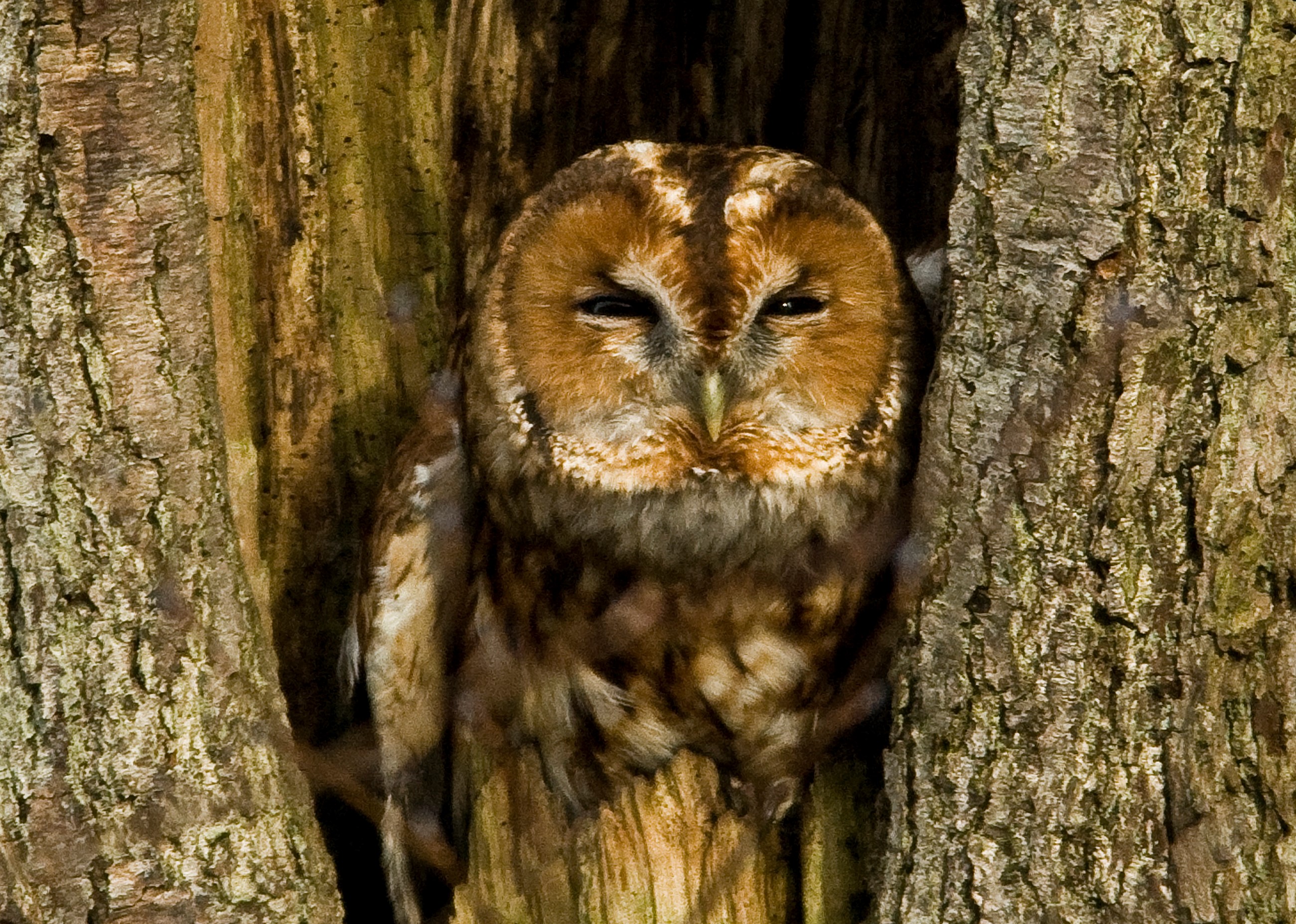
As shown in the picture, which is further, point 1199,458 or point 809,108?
point 809,108

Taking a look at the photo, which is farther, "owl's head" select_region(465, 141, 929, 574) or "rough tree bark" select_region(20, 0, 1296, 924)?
"owl's head" select_region(465, 141, 929, 574)

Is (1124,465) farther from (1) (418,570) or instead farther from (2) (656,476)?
(1) (418,570)

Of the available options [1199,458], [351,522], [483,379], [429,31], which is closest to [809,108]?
[429,31]

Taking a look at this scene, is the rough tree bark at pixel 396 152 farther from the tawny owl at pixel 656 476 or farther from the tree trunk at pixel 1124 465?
the tree trunk at pixel 1124 465

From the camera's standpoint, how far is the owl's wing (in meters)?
2.66

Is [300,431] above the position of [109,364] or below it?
below

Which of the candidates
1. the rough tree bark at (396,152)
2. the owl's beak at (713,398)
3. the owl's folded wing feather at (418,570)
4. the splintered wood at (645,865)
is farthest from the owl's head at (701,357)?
the rough tree bark at (396,152)

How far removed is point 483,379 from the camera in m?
2.54

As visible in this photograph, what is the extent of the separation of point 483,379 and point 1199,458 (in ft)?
3.64

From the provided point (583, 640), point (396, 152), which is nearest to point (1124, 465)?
point (583, 640)

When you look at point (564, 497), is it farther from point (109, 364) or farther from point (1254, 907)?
point (1254, 907)

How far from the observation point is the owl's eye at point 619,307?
2.29 m

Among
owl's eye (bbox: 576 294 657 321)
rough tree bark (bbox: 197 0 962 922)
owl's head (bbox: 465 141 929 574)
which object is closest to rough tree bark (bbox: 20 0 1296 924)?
owl's head (bbox: 465 141 929 574)

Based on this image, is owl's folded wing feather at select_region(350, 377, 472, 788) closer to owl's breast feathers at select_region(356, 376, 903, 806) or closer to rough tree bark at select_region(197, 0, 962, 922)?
owl's breast feathers at select_region(356, 376, 903, 806)
